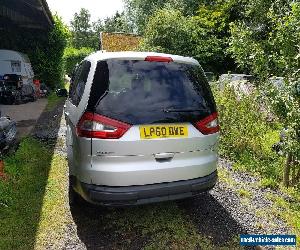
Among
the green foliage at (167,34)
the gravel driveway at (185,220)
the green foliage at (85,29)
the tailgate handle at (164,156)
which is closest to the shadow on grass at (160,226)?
the gravel driveway at (185,220)

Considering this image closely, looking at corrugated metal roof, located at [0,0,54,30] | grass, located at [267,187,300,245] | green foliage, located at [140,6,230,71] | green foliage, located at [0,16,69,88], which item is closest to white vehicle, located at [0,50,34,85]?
corrugated metal roof, located at [0,0,54,30]

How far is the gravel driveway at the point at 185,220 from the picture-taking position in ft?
13.3

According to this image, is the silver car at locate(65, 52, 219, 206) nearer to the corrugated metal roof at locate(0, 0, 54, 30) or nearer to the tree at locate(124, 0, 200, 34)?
the corrugated metal roof at locate(0, 0, 54, 30)

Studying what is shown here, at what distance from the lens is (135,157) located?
368cm

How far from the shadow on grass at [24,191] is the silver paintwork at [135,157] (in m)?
0.98

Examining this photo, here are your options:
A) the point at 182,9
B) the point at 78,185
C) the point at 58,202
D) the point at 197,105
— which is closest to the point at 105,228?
the point at 78,185

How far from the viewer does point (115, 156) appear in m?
3.62

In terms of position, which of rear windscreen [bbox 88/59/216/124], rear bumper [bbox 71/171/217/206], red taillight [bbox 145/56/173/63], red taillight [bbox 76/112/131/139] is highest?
red taillight [bbox 145/56/173/63]

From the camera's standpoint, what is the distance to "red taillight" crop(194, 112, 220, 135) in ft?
13.2

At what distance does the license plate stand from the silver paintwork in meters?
0.04

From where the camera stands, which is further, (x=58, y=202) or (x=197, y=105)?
(x=58, y=202)

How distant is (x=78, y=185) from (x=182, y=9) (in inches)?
1015

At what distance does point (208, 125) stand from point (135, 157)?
1.00 metres

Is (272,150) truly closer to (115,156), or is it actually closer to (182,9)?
(115,156)
